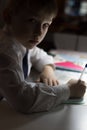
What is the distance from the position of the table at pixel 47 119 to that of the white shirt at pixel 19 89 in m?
0.02

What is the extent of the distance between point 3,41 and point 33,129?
0.33 meters

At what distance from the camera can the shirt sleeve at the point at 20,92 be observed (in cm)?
85

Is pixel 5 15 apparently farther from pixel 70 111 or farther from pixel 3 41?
pixel 70 111

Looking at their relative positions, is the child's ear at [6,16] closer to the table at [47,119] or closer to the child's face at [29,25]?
the child's face at [29,25]

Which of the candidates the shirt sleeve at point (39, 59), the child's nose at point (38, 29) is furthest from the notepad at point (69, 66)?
the child's nose at point (38, 29)

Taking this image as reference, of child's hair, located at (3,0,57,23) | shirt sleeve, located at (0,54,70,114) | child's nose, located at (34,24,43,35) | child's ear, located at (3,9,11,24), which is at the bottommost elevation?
shirt sleeve, located at (0,54,70,114)

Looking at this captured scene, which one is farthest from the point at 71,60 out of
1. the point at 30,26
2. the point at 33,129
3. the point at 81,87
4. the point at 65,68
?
the point at 33,129

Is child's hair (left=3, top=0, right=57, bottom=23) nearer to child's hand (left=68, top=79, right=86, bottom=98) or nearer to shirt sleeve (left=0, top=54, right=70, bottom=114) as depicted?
shirt sleeve (left=0, top=54, right=70, bottom=114)

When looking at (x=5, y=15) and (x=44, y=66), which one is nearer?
(x=5, y=15)

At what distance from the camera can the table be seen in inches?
30.9

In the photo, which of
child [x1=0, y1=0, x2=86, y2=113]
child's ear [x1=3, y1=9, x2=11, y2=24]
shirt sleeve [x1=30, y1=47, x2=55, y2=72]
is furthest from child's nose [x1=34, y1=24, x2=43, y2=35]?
shirt sleeve [x1=30, y1=47, x2=55, y2=72]

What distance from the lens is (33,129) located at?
77cm

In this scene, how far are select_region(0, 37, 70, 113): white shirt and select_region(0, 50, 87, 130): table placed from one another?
24mm

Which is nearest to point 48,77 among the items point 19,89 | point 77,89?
point 77,89
